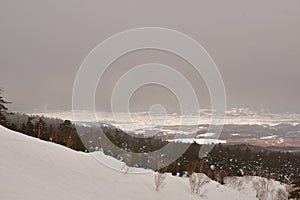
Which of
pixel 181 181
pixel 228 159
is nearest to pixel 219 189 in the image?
pixel 181 181

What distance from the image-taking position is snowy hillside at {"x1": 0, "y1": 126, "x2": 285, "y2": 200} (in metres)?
11.9

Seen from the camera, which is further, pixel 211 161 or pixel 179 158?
pixel 211 161

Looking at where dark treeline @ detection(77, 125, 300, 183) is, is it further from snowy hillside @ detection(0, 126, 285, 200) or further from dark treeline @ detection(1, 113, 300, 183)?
snowy hillside @ detection(0, 126, 285, 200)

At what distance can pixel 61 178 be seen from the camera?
15508 mm

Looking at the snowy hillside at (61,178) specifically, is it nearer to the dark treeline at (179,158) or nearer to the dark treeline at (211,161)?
the dark treeline at (179,158)

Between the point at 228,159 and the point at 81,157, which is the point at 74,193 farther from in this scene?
the point at 228,159

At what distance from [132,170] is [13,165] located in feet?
43.1

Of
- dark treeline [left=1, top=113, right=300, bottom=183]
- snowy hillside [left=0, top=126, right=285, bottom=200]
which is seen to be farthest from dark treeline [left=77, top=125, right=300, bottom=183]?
snowy hillside [left=0, top=126, right=285, bottom=200]

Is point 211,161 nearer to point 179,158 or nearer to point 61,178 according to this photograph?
point 179,158

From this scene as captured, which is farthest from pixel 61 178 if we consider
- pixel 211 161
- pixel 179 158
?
pixel 211 161

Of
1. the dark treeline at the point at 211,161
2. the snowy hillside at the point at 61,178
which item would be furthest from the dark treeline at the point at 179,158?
the snowy hillside at the point at 61,178

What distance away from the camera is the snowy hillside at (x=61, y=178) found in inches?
470

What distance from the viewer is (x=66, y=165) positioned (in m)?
18.9

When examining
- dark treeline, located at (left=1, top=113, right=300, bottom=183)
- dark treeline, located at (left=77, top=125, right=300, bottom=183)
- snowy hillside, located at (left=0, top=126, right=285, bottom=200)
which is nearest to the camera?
snowy hillside, located at (left=0, top=126, right=285, bottom=200)
